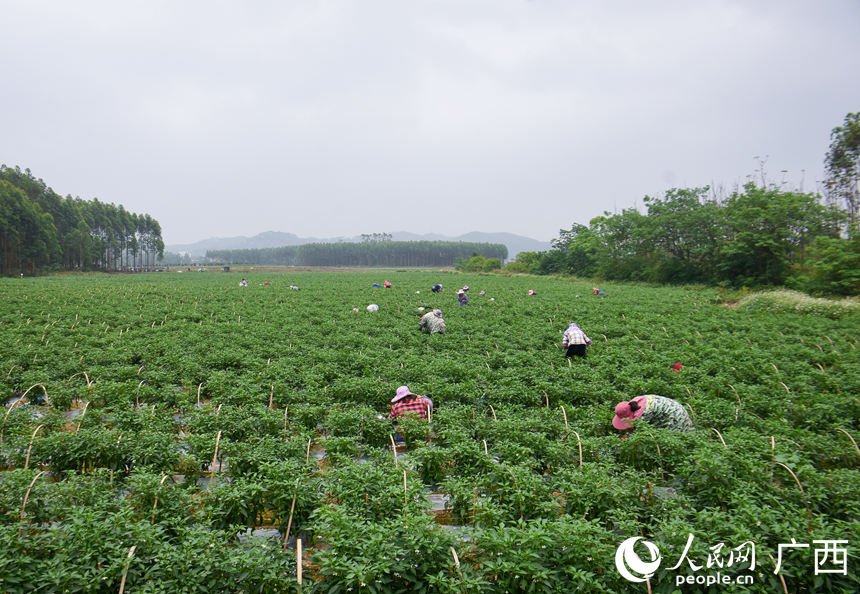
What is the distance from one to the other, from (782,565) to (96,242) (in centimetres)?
10501

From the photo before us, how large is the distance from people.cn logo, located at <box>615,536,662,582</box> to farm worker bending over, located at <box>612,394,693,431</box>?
3.43 m

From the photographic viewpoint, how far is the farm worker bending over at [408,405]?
752 centimetres

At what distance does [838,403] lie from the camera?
772 cm

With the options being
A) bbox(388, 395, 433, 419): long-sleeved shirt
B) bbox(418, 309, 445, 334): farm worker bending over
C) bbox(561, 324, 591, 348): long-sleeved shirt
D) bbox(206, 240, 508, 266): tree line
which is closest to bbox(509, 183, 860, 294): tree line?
bbox(561, 324, 591, 348): long-sleeved shirt

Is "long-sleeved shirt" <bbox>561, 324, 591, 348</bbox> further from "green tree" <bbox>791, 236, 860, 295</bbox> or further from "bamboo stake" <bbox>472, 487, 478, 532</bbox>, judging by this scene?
"green tree" <bbox>791, 236, 860, 295</bbox>

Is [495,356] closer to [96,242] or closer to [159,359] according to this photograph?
[159,359]

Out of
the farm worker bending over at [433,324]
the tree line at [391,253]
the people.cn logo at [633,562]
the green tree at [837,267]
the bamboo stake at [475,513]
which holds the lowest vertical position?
the bamboo stake at [475,513]

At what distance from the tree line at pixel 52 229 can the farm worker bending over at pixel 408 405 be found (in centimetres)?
7336

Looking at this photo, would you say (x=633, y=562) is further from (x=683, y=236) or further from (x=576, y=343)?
(x=683, y=236)

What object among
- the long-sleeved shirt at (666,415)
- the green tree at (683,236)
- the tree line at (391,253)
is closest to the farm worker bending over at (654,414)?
the long-sleeved shirt at (666,415)

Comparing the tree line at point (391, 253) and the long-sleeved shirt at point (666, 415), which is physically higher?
the tree line at point (391, 253)

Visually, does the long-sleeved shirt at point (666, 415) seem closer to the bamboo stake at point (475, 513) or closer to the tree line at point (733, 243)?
the bamboo stake at point (475, 513)

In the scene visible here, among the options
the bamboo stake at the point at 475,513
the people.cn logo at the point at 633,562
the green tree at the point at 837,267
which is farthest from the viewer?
the green tree at the point at 837,267

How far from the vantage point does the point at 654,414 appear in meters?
6.98
